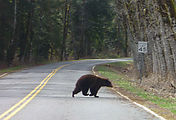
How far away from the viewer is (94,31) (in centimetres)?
8181

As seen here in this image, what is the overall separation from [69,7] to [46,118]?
194 feet

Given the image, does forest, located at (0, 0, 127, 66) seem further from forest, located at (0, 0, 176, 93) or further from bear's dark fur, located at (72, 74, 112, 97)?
bear's dark fur, located at (72, 74, 112, 97)

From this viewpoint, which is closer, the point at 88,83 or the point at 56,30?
the point at 88,83

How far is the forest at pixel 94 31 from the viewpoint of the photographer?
20922mm

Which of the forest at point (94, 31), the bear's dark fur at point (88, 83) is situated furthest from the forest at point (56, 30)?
the bear's dark fur at point (88, 83)

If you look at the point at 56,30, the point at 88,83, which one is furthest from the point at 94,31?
the point at 88,83

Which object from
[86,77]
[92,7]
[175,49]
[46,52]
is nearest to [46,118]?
[86,77]

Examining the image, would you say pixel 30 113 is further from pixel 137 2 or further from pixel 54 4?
pixel 54 4

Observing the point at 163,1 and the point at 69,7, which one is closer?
the point at 163,1

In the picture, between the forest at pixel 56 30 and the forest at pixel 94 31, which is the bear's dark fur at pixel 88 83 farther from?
the forest at pixel 56 30

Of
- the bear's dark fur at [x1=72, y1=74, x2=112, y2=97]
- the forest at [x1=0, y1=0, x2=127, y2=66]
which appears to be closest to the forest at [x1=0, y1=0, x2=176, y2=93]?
the forest at [x1=0, y1=0, x2=127, y2=66]

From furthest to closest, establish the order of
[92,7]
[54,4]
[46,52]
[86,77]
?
1. [92,7]
2. [46,52]
3. [54,4]
4. [86,77]

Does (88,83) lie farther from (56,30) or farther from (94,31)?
(94,31)

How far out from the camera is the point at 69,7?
67.8 meters
